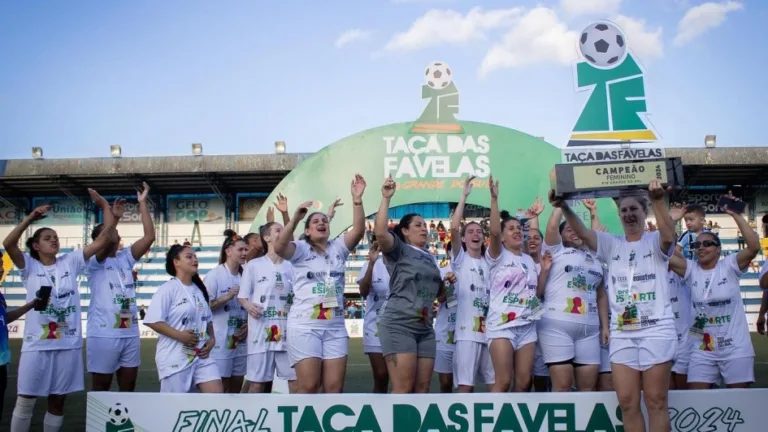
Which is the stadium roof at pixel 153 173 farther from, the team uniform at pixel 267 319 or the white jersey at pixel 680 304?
the white jersey at pixel 680 304

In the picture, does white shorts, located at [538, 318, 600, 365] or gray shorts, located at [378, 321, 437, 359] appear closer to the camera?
gray shorts, located at [378, 321, 437, 359]

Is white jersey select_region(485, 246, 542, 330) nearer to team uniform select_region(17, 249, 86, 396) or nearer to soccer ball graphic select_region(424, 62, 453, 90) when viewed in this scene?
team uniform select_region(17, 249, 86, 396)

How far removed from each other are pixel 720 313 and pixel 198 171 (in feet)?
78.1

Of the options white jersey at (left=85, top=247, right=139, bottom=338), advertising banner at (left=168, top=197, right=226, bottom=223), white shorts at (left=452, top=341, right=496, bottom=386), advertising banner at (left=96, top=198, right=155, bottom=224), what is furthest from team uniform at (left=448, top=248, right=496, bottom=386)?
advertising banner at (left=96, top=198, right=155, bottom=224)

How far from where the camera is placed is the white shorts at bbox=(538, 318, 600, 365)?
649 cm

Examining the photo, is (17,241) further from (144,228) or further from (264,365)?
(264,365)

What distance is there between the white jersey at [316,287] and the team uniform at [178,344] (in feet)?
2.53

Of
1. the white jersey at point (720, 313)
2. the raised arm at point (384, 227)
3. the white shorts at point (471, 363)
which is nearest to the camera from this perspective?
the raised arm at point (384, 227)

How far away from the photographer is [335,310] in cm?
628

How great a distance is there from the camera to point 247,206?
30.4m

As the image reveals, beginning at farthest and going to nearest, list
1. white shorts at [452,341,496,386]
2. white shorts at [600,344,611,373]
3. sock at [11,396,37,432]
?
1. white shorts at [600,344,611,373]
2. white shorts at [452,341,496,386]
3. sock at [11,396,37,432]

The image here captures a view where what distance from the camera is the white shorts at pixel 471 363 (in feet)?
22.1

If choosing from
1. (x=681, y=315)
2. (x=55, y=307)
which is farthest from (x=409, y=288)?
(x=55, y=307)

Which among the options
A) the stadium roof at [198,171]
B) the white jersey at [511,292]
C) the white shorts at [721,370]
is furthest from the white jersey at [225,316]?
the stadium roof at [198,171]
